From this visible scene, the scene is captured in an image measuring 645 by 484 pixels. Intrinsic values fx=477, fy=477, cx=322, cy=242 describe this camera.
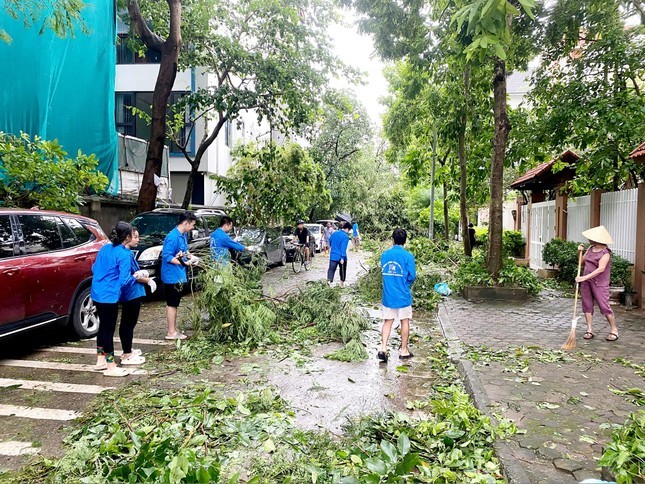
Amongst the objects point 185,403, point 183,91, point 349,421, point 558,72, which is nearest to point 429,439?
point 349,421

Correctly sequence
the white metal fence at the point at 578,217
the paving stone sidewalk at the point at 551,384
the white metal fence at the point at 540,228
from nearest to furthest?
the paving stone sidewalk at the point at 551,384 → the white metal fence at the point at 578,217 → the white metal fence at the point at 540,228

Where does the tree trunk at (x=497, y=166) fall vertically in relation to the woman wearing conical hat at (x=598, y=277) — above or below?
above

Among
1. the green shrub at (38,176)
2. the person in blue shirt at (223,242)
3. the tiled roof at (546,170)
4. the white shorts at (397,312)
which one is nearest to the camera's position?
the white shorts at (397,312)

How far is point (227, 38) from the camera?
1513cm

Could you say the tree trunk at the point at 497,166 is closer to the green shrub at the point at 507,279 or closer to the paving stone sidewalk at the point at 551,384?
the green shrub at the point at 507,279

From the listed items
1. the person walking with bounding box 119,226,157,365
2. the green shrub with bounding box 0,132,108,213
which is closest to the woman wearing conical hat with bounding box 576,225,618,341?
the person walking with bounding box 119,226,157,365

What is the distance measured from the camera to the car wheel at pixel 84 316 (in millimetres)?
6812

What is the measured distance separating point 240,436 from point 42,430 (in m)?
1.82

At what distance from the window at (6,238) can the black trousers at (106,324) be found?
1299mm

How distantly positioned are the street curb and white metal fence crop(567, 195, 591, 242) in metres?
6.15

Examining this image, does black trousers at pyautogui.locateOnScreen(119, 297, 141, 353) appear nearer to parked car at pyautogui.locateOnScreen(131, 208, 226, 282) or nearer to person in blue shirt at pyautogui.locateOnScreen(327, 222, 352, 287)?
parked car at pyautogui.locateOnScreen(131, 208, 226, 282)

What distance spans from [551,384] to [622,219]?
7520 millimetres

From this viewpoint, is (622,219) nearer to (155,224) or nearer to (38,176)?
(155,224)

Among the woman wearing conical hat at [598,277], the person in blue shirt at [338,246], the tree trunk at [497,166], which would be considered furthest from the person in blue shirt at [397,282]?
the person in blue shirt at [338,246]
